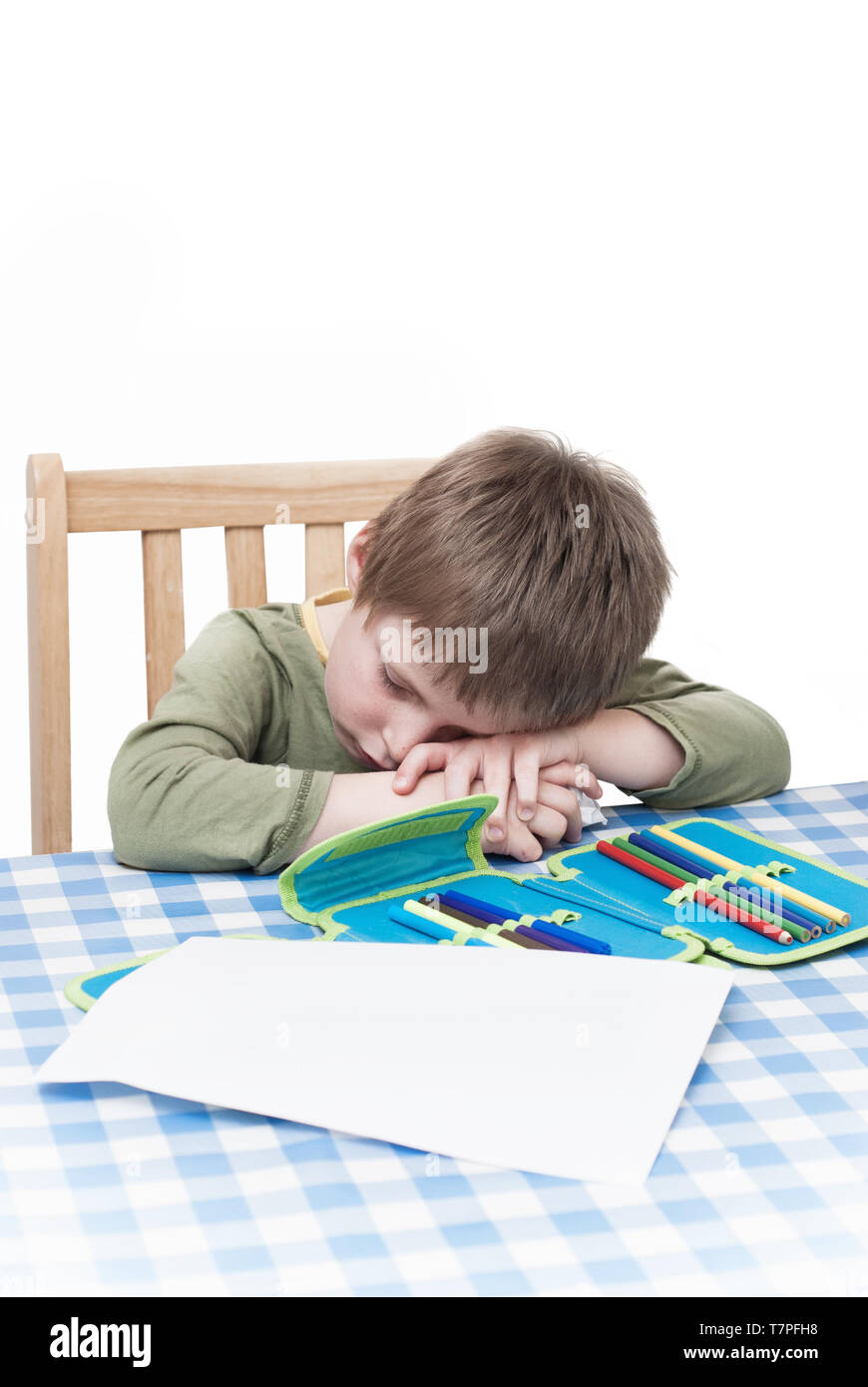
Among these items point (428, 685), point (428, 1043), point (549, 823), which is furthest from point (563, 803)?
point (428, 1043)

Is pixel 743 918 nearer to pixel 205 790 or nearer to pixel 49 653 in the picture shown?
pixel 205 790

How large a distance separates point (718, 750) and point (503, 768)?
0.21 meters

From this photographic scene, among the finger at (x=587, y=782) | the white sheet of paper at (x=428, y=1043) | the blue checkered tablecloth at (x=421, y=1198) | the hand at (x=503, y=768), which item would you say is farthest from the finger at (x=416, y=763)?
the blue checkered tablecloth at (x=421, y=1198)

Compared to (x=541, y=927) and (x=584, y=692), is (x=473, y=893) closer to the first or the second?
(x=541, y=927)

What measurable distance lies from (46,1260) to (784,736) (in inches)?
33.3

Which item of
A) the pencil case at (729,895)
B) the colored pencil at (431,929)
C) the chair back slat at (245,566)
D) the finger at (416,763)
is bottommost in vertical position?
the pencil case at (729,895)

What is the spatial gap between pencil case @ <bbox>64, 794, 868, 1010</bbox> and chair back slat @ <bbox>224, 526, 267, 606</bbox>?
1.65ft

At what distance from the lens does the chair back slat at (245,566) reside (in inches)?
59.0

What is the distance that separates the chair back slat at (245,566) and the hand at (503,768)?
0.39 metres

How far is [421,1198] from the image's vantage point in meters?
0.71

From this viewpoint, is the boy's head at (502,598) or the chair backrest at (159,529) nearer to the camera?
the boy's head at (502,598)

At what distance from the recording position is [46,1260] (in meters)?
0.66

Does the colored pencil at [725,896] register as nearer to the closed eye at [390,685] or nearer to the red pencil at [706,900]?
the red pencil at [706,900]

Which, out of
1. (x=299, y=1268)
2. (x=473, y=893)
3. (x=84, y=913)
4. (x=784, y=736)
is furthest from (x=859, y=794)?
(x=299, y=1268)
